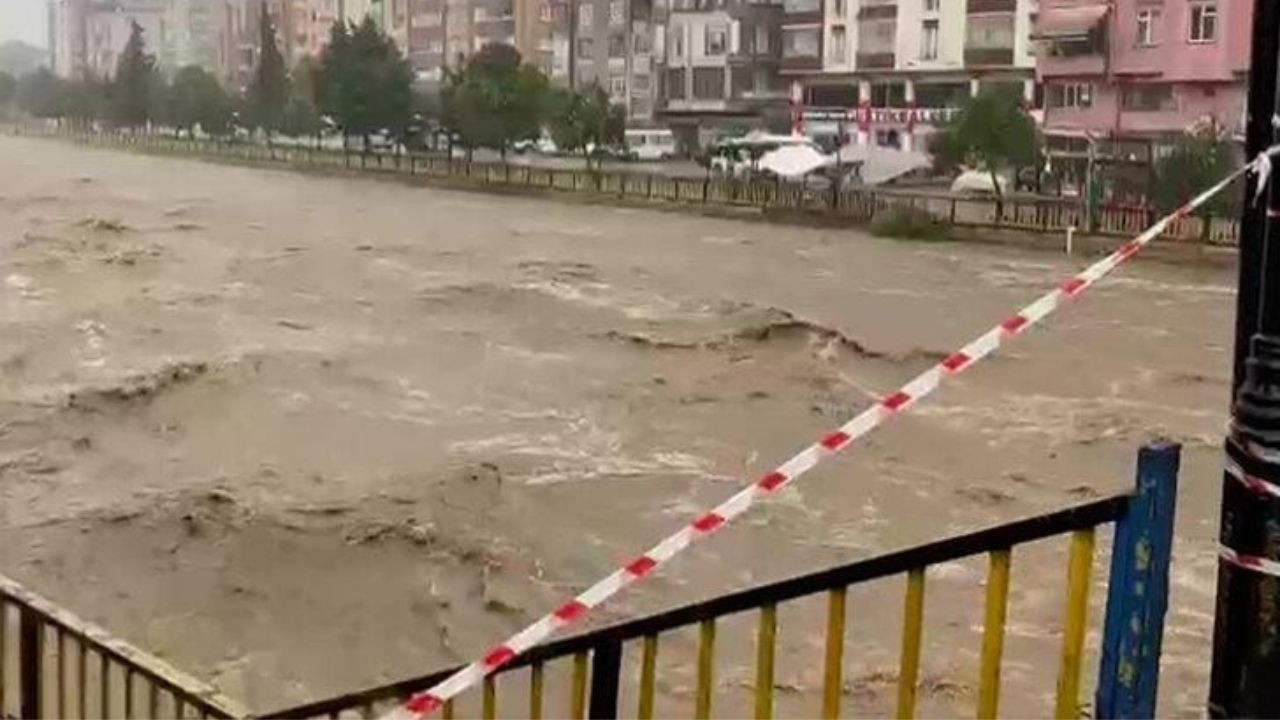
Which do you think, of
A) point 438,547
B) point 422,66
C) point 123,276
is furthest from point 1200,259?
point 422,66

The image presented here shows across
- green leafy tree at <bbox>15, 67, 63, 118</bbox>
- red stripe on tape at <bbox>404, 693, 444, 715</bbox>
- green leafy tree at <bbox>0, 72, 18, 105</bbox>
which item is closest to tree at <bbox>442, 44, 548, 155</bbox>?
red stripe on tape at <bbox>404, 693, 444, 715</bbox>

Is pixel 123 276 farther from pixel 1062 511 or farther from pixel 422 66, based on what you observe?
pixel 422 66

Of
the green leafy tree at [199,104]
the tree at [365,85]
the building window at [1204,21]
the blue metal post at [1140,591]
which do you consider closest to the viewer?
the blue metal post at [1140,591]

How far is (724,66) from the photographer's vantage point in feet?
102

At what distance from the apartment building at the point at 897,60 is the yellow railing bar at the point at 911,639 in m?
22.8

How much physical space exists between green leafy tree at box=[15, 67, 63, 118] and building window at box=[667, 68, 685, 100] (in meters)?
27.9

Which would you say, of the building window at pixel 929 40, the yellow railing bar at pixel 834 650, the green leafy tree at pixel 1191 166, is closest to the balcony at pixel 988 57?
the building window at pixel 929 40

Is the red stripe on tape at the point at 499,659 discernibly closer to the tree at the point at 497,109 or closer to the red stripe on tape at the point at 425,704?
the red stripe on tape at the point at 425,704

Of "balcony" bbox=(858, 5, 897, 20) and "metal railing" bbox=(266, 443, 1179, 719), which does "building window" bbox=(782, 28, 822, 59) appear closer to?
"balcony" bbox=(858, 5, 897, 20)

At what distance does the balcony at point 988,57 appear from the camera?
25.1 m

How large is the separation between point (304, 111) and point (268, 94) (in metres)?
3.01

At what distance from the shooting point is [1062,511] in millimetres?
1362

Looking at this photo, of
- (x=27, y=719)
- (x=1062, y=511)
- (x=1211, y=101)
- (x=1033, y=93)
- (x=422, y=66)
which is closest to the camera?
(x=1062, y=511)

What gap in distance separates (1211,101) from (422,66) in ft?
87.5
